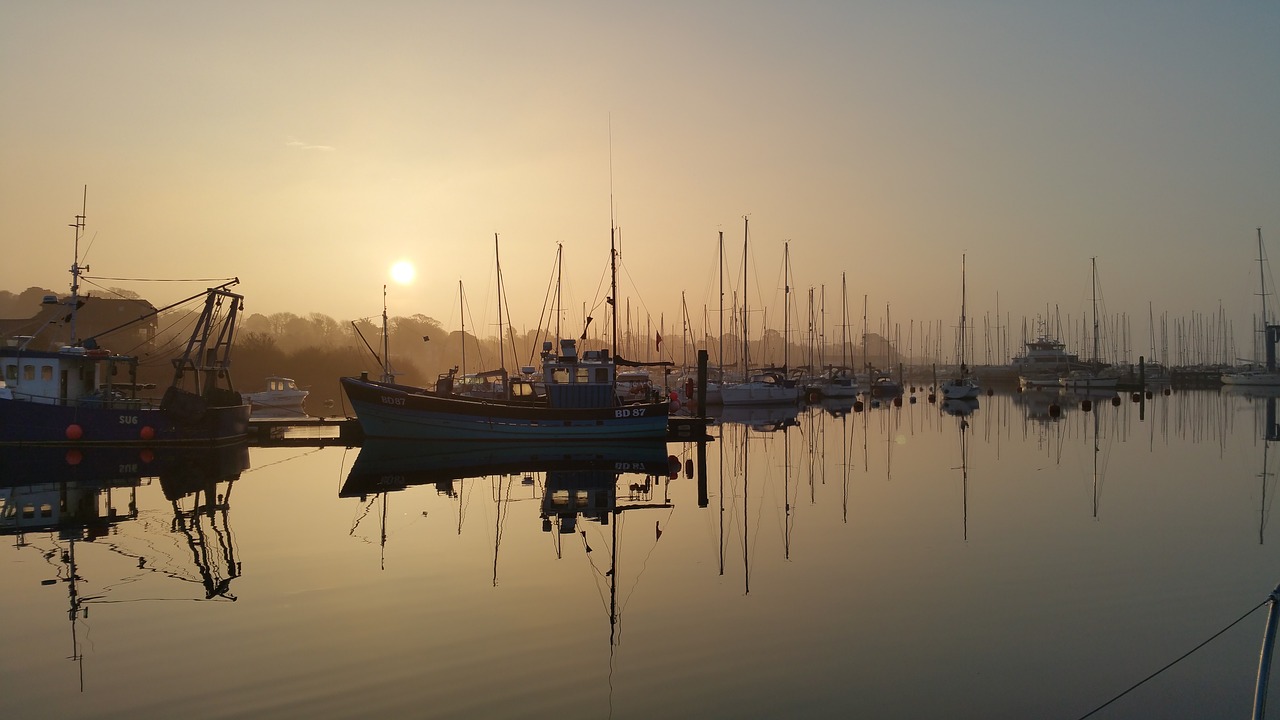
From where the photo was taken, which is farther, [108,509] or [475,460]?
[475,460]

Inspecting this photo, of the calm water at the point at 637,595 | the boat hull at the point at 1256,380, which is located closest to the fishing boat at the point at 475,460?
the calm water at the point at 637,595

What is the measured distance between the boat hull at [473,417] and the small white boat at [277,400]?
26616 millimetres

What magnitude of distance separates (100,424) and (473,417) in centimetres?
1340

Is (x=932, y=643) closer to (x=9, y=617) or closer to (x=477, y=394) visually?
(x=9, y=617)

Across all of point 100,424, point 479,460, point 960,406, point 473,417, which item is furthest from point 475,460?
point 960,406

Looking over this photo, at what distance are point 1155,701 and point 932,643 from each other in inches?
96.4

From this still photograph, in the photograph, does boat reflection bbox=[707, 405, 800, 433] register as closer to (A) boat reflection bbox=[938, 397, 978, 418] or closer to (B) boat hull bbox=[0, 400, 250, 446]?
(A) boat reflection bbox=[938, 397, 978, 418]

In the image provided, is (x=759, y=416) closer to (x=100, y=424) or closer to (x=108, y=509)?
(x=100, y=424)

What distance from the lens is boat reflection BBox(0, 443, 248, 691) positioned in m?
14.6

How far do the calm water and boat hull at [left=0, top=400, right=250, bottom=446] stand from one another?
5.33 metres

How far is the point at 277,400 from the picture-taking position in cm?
6475

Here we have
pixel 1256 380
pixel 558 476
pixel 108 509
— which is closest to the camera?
pixel 108 509

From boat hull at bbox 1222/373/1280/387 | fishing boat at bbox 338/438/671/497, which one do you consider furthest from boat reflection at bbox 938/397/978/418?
boat hull at bbox 1222/373/1280/387

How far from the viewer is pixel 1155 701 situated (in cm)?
920
